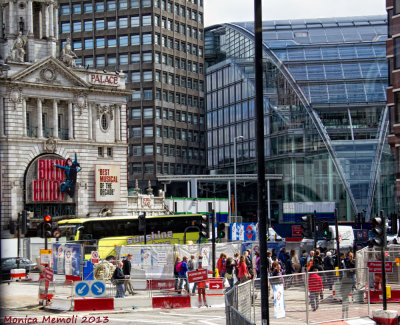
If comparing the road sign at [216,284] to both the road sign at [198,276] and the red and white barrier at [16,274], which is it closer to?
the road sign at [198,276]

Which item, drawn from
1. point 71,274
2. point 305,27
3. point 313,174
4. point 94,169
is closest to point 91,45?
point 305,27

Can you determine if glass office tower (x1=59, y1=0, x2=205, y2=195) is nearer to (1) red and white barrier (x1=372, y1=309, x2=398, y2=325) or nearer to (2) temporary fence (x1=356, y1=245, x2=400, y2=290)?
(2) temporary fence (x1=356, y1=245, x2=400, y2=290)

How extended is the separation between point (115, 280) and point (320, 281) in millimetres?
10361

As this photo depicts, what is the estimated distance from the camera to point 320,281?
21000 mm

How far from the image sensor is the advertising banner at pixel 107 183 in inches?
2741

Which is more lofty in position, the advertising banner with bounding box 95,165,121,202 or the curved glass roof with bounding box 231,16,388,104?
the curved glass roof with bounding box 231,16,388,104

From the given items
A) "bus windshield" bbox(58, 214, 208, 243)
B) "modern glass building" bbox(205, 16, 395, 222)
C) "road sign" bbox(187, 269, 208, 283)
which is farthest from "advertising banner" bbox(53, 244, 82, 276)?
"modern glass building" bbox(205, 16, 395, 222)

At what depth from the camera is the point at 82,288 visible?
26.7 metres

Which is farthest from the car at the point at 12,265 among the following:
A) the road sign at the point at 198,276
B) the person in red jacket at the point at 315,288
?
the person in red jacket at the point at 315,288

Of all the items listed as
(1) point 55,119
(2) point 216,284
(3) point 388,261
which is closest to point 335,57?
(1) point 55,119

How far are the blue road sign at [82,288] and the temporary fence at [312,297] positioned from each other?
8.17m

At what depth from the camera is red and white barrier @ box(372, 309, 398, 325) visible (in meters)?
21.2

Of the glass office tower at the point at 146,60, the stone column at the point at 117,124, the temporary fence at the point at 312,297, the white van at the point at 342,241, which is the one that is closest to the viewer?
the temporary fence at the point at 312,297

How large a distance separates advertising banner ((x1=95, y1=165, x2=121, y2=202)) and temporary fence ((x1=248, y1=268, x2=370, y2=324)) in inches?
1925
